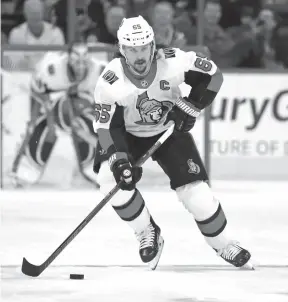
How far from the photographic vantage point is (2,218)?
685 centimetres

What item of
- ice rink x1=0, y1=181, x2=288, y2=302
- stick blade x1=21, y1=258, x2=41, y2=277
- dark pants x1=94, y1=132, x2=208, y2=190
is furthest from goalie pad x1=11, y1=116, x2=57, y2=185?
stick blade x1=21, y1=258, x2=41, y2=277

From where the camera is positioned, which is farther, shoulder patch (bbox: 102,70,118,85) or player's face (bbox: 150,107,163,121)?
player's face (bbox: 150,107,163,121)

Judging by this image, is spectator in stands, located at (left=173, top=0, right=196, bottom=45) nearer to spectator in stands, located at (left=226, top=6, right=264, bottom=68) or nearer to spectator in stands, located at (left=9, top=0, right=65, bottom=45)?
spectator in stands, located at (left=226, top=6, right=264, bottom=68)

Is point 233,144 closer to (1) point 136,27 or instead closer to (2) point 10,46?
(2) point 10,46

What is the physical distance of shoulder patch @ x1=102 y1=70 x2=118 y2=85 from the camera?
4906mm

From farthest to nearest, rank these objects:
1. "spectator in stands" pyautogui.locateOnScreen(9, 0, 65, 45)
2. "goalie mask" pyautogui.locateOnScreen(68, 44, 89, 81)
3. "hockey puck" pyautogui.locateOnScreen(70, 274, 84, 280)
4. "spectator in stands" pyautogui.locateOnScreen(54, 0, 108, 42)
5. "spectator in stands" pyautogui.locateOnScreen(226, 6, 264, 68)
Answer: "spectator in stands" pyautogui.locateOnScreen(226, 6, 264, 68) < "spectator in stands" pyautogui.locateOnScreen(54, 0, 108, 42) < "spectator in stands" pyautogui.locateOnScreen(9, 0, 65, 45) < "goalie mask" pyautogui.locateOnScreen(68, 44, 89, 81) < "hockey puck" pyautogui.locateOnScreen(70, 274, 84, 280)

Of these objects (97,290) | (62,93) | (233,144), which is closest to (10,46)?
(62,93)

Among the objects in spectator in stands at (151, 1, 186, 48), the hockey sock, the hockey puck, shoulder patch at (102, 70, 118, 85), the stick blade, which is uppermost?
shoulder patch at (102, 70, 118, 85)

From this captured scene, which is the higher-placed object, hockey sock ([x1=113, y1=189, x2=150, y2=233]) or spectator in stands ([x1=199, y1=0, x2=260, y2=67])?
hockey sock ([x1=113, y1=189, x2=150, y2=233])

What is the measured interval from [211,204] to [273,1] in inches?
191

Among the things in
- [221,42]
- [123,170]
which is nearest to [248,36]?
[221,42]

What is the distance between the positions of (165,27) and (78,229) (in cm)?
418

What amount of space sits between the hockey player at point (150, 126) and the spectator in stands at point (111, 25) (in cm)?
388

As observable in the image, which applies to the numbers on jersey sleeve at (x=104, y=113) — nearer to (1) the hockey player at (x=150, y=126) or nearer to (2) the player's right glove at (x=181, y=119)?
(1) the hockey player at (x=150, y=126)
